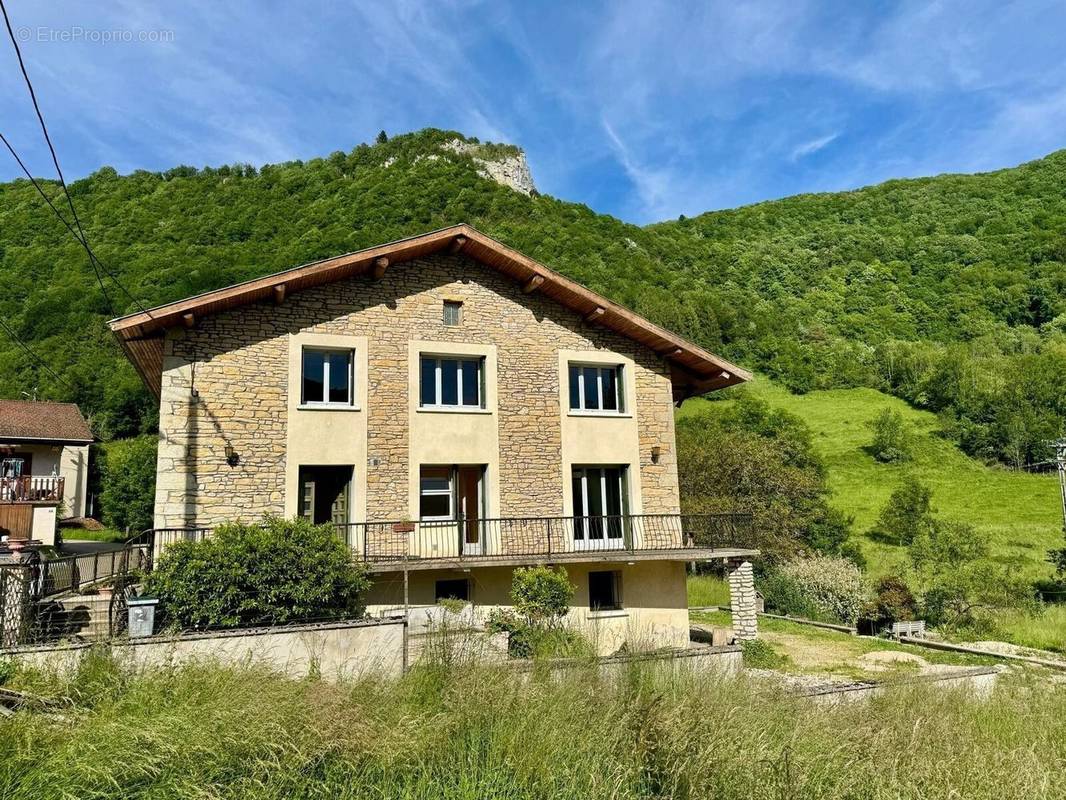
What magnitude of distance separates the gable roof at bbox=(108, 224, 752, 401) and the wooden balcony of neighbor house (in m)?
3.61

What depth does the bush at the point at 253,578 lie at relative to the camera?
995 centimetres

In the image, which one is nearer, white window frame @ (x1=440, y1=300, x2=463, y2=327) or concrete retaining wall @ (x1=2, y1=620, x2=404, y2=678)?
concrete retaining wall @ (x1=2, y1=620, x2=404, y2=678)

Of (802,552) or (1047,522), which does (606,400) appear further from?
(1047,522)

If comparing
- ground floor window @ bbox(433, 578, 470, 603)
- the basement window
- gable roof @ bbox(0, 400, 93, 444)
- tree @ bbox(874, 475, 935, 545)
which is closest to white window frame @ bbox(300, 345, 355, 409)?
the basement window

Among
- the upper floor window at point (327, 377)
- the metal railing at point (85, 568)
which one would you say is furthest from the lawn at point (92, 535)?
the upper floor window at point (327, 377)

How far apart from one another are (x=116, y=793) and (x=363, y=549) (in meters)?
8.99

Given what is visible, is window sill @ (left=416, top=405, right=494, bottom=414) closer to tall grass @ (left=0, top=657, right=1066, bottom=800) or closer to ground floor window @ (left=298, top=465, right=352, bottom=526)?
ground floor window @ (left=298, top=465, right=352, bottom=526)

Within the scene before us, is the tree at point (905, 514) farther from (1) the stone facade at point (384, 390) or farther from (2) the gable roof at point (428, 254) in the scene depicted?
(1) the stone facade at point (384, 390)

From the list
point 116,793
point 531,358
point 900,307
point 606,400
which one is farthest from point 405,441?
point 900,307

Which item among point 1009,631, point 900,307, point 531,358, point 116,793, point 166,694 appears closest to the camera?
point 116,793

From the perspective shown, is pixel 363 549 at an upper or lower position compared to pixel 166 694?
upper

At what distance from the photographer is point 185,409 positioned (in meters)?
12.9

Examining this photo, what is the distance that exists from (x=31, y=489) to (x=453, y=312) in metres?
21.3

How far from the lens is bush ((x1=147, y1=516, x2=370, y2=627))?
9.95m
